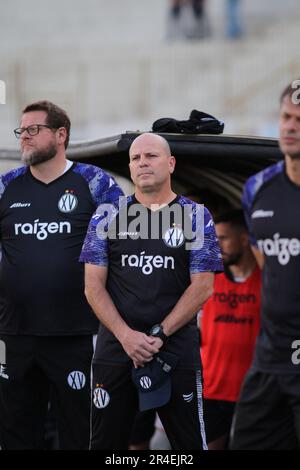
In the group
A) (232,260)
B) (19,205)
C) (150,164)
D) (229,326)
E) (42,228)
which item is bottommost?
(229,326)

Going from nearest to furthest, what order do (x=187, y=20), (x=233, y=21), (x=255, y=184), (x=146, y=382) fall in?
(x=255, y=184) → (x=146, y=382) → (x=233, y=21) → (x=187, y=20)

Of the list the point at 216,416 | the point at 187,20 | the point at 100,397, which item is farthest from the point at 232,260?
the point at 187,20

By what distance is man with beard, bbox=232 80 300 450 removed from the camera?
514 cm

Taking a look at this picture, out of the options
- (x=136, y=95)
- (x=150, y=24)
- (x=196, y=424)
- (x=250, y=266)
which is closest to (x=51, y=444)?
(x=250, y=266)

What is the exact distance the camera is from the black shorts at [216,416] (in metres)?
7.61

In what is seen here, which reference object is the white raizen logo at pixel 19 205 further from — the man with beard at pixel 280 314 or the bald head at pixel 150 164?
the man with beard at pixel 280 314

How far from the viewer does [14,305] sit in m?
6.39

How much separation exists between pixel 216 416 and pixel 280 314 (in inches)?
103

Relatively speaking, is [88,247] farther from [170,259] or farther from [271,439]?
[271,439]

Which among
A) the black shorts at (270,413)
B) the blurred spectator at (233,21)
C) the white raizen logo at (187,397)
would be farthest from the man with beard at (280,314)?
the blurred spectator at (233,21)

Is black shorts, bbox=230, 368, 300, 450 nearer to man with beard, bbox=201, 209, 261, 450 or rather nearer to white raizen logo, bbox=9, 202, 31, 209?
white raizen logo, bbox=9, 202, 31, 209

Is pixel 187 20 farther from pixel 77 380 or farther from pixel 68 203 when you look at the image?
pixel 77 380

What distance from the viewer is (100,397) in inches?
229

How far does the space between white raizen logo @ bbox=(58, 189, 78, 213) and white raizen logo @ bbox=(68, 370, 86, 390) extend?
967 millimetres
